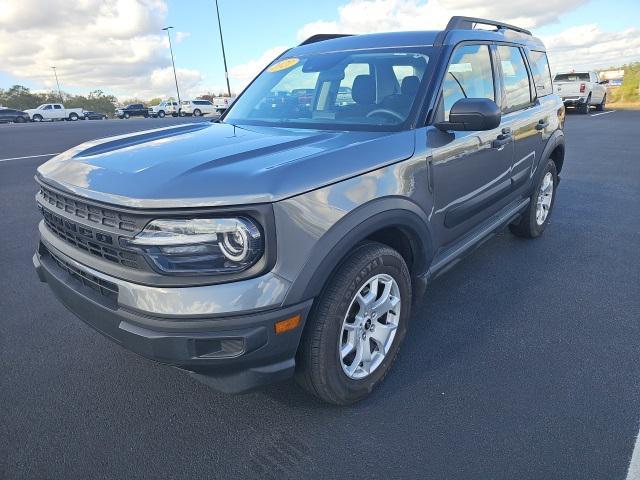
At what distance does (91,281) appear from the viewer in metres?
2.09

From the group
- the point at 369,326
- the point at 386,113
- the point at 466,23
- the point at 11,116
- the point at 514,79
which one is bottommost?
the point at 369,326

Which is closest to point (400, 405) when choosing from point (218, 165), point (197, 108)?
point (218, 165)

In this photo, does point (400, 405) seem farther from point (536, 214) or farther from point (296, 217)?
point (536, 214)

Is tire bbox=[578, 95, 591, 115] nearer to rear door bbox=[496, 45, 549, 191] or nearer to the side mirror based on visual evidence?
rear door bbox=[496, 45, 549, 191]

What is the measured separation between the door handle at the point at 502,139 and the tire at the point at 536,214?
116 centimetres

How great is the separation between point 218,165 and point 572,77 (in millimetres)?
25046

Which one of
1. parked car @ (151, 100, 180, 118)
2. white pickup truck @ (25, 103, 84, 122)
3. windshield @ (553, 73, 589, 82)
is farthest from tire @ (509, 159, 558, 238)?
white pickup truck @ (25, 103, 84, 122)

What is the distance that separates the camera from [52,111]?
49688mm

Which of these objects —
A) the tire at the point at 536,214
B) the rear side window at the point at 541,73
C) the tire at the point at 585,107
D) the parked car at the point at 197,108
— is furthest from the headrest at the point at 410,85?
the parked car at the point at 197,108

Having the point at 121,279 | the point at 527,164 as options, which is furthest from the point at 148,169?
the point at 527,164

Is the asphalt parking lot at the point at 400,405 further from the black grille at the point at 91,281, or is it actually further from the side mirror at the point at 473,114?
the side mirror at the point at 473,114

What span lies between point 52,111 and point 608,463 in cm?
5832

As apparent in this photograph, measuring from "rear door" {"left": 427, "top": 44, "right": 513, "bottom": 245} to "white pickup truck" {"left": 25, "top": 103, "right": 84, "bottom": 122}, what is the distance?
181ft

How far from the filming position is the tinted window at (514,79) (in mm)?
3653
